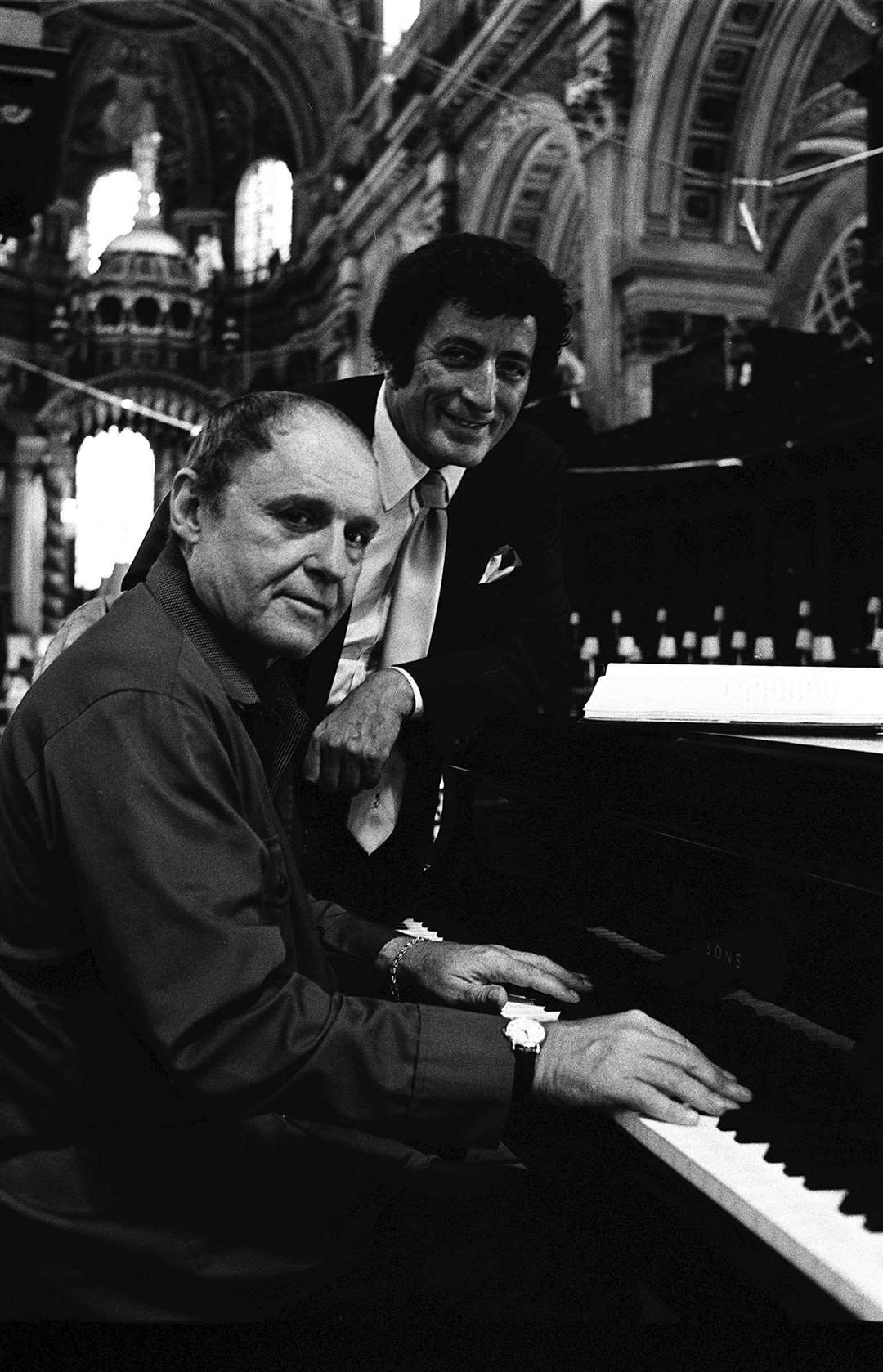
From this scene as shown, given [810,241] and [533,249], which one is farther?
[810,241]

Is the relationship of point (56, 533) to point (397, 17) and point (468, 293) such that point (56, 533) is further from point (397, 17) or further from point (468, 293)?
point (468, 293)

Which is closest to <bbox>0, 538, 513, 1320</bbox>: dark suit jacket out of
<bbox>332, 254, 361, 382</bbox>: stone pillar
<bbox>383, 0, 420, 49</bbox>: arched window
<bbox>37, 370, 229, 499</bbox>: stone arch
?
<bbox>383, 0, 420, 49</bbox>: arched window

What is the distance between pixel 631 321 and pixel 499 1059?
34.0 ft

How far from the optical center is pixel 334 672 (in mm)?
2496

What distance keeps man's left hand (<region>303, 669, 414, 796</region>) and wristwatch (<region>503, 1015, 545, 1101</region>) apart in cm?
84

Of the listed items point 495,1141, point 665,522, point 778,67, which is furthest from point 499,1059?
point 778,67

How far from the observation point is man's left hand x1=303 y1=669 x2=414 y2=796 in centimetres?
226

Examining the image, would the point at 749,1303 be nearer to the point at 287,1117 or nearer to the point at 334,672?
the point at 287,1117

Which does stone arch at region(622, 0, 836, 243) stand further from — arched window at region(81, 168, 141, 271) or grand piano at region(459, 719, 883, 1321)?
arched window at region(81, 168, 141, 271)

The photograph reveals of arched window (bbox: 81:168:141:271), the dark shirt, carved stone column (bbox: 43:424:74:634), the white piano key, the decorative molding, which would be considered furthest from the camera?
arched window (bbox: 81:168:141:271)

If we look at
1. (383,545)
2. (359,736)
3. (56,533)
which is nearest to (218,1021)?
(359,736)

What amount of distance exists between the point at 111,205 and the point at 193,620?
27521 millimetres

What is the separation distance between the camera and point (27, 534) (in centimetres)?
2378

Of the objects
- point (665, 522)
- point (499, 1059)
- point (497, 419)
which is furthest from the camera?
point (665, 522)
